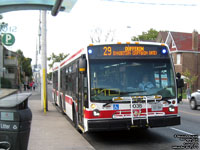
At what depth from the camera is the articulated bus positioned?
770cm

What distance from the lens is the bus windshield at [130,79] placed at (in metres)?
7.85

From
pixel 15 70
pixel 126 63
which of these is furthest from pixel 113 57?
pixel 15 70

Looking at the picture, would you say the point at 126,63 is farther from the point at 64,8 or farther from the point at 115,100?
the point at 64,8

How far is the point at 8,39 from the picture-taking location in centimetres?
545

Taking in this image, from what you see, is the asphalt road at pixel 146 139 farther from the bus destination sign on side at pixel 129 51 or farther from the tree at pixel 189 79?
the tree at pixel 189 79

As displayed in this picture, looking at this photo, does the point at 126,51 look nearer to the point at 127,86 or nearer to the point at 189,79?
the point at 127,86

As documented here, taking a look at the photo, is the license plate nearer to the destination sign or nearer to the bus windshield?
the bus windshield

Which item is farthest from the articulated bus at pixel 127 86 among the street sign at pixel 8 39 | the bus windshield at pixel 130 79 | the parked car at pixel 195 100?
the parked car at pixel 195 100

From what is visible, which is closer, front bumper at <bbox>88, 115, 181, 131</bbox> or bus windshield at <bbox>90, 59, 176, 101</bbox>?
front bumper at <bbox>88, 115, 181, 131</bbox>

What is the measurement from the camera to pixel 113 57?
8.19m

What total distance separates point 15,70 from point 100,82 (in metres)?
3.11

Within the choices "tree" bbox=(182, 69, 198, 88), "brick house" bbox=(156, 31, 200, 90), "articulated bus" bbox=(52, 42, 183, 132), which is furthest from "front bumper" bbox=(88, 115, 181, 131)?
"brick house" bbox=(156, 31, 200, 90)

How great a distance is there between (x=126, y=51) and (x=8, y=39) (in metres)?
3.82

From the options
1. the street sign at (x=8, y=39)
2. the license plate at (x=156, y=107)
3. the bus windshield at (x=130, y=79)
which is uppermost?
the street sign at (x=8, y=39)
